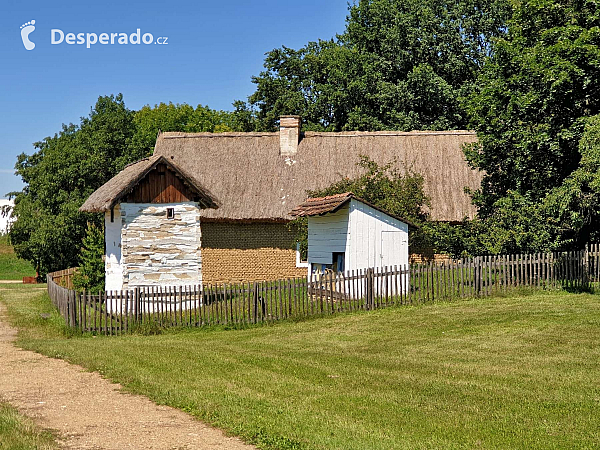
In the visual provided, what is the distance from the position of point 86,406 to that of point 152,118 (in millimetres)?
63219

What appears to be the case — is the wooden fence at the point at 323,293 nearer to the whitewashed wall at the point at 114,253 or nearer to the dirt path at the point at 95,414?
the whitewashed wall at the point at 114,253

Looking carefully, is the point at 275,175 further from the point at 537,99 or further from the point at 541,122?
the point at 537,99

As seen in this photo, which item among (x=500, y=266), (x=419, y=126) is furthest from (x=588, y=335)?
(x=419, y=126)

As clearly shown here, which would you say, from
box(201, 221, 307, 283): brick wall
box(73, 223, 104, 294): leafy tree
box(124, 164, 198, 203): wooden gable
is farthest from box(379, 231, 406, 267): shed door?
box(73, 223, 104, 294): leafy tree

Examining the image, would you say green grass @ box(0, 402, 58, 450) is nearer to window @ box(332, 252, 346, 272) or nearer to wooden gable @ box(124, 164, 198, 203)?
wooden gable @ box(124, 164, 198, 203)

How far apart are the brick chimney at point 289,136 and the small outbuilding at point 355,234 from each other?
12943 mm

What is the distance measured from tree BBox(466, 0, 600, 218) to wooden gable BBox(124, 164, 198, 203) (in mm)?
10621

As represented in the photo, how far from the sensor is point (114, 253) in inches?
959

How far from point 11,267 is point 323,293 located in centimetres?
3851

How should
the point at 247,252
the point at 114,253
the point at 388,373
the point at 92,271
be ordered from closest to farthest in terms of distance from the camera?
the point at 388,373 < the point at 114,253 < the point at 92,271 < the point at 247,252

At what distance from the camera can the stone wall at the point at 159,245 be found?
23.0 m

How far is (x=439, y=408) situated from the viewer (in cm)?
984

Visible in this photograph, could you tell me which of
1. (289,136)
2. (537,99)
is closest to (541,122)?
(537,99)

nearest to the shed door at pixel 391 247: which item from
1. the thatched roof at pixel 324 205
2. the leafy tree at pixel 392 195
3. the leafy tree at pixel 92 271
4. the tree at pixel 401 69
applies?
the thatched roof at pixel 324 205
